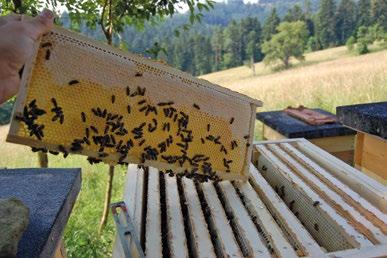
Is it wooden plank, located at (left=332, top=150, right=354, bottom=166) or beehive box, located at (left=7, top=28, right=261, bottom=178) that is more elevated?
beehive box, located at (left=7, top=28, right=261, bottom=178)

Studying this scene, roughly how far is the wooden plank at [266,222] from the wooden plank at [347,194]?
0.62 m

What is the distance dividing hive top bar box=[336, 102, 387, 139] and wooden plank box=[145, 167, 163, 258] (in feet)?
6.66

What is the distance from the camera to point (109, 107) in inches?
108

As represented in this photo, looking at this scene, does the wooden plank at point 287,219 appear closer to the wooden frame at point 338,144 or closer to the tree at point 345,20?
the wooden frame at point 338,144

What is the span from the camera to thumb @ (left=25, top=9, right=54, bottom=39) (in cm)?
184

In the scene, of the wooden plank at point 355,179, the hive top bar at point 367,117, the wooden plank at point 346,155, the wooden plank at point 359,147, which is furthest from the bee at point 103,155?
the wooden plank at point 346,155

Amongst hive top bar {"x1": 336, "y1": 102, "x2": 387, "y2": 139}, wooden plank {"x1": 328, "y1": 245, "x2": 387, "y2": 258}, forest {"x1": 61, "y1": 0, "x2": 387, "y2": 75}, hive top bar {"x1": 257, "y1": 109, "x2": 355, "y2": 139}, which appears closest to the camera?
wooden plank {"x1": 328, "y1": 245, "x2": 387, "y2": 258}

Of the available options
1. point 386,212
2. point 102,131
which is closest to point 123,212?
point 102,131

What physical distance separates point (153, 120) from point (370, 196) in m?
1.78

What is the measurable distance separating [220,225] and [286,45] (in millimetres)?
78613

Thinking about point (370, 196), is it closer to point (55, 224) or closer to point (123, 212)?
point (123, 212)

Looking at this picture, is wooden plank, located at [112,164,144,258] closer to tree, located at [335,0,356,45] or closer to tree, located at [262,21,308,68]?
tree, located at [262,21,308,68]

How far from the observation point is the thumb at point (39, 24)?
6.05ft

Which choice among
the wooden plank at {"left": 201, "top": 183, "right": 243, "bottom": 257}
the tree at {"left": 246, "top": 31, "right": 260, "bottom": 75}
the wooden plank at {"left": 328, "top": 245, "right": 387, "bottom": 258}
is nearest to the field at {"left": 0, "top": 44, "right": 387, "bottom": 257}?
the wooden plank at {"left": 201, "top": 183, "right": 243, "bottom": 257}
